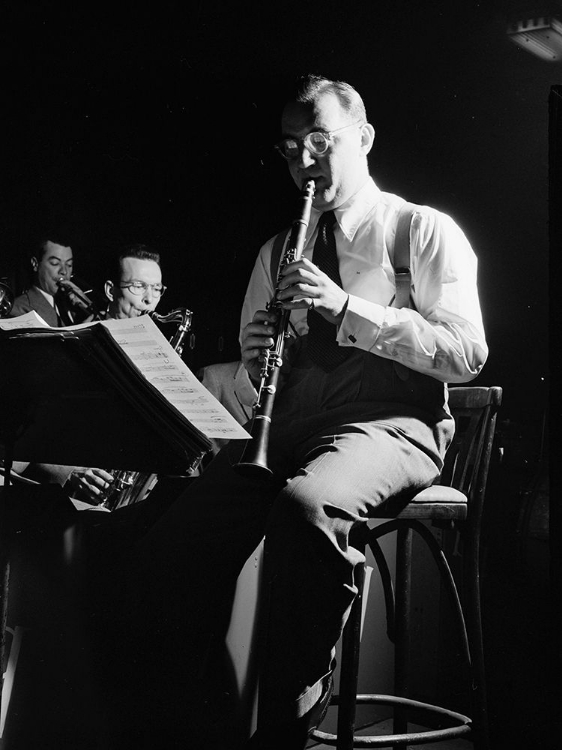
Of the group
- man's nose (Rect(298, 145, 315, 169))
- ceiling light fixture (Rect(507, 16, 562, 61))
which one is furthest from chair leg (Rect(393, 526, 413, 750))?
ceiling light fixture (Rect(507, 16, 562, 61))

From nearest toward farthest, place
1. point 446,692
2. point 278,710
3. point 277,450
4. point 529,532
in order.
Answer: point 278,710
point 277,450
point 529,532
point 446,692

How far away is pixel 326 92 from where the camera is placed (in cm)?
161

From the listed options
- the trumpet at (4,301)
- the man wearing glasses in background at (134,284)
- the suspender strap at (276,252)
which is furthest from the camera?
the man wearing glasses in background at (134,284)

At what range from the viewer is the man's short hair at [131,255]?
2.73m

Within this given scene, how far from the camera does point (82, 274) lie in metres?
2.80

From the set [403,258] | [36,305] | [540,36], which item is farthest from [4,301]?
[540,36]

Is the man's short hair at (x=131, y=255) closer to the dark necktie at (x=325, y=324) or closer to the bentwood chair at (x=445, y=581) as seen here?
the dark necktie at (x=325, y=324)

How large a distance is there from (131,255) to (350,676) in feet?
6.07

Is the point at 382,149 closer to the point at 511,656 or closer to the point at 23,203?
the point at 23,203

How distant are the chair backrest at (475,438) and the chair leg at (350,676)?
35 centimetres

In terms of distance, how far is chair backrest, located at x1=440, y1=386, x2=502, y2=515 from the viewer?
1.50 meters

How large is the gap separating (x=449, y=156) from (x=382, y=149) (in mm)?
219

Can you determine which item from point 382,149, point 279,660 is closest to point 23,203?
point 382,149

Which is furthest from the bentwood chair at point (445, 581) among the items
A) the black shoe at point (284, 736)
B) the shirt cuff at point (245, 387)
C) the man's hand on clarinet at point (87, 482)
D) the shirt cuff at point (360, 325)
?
the man's hand on clarinet at point (87, 482)
